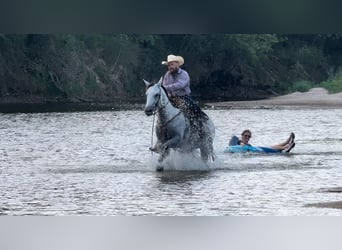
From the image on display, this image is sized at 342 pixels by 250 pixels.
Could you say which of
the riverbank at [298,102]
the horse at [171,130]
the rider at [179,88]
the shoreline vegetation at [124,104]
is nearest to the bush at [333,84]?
the riverbank at [298,102]

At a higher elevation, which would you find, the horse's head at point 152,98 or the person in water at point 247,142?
the horse's head at point 152,98

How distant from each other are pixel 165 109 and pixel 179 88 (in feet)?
0.97

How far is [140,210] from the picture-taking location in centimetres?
1052

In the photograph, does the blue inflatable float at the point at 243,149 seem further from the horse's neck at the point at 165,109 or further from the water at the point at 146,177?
the horse's neck at the point at 165,109

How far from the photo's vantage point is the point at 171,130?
561 inches

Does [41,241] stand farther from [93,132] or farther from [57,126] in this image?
[57,126]

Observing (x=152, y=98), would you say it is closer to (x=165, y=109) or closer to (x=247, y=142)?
(x=165, y=109)

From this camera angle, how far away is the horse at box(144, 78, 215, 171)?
13748 millimetres

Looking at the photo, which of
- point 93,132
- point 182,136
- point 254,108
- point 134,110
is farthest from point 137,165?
point 254,108

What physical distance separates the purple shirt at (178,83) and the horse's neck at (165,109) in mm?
157

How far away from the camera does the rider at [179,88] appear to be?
1395cm

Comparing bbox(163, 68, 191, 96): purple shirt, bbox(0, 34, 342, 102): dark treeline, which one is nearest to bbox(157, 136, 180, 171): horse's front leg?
bbox(163, 68, 191, 96): purple shirt

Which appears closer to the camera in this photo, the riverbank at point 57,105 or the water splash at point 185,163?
the water splash at point 185,163

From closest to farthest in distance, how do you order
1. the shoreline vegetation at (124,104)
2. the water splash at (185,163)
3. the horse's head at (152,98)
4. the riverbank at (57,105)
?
1. the horse's head at (152,98)
2. the water splash at (185,163)
3. the riverbank at (57,105)
4. the shoreline vegetation at (124,104)
